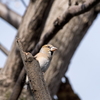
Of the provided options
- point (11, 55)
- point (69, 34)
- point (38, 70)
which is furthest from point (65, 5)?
point (38, 70)

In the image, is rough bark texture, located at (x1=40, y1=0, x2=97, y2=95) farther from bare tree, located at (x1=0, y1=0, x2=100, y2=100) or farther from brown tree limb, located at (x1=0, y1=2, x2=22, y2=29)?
brown tree limb, located at (x1=0, y1=2, x2=22, y2=29)

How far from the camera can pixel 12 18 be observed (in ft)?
15.6

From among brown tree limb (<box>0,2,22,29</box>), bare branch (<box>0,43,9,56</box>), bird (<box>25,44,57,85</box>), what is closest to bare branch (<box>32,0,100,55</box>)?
bird (<box>25,44,57,85</box>)

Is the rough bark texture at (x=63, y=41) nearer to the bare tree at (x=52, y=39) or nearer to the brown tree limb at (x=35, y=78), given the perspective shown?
the bare tree at (x=52, y=39)

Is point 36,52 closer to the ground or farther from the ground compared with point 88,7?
farther from the ground

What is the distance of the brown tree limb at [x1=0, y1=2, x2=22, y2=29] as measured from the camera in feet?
15.4

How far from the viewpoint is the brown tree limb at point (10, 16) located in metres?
4.69

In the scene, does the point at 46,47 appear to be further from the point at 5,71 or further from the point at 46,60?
→ the point at 5,71

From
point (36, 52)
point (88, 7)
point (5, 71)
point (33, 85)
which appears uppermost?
point (5, 71)

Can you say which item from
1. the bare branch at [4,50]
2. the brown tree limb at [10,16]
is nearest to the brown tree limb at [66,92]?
the bare branch at [4,50]

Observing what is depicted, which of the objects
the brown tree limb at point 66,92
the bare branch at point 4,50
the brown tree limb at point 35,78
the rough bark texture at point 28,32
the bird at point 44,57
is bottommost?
the brown tree limb at point 35,78

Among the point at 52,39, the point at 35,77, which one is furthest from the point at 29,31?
the point at 35,77

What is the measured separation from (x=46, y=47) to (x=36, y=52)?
0.18 m

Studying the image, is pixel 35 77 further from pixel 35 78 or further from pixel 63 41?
pixel 63 41
